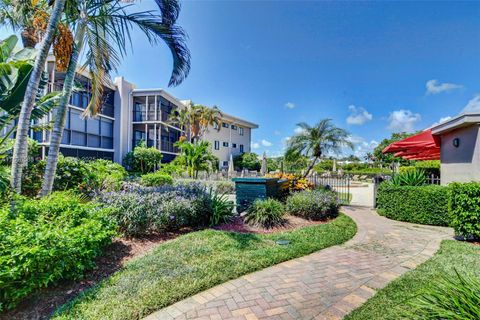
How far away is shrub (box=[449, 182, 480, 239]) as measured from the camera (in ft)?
16.8

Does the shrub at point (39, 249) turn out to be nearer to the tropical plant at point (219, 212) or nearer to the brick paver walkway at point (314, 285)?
the brick paver walkway at point (314, 285)

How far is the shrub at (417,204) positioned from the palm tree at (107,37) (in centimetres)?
841

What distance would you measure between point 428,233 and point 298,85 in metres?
14.3

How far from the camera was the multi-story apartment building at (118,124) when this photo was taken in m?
18.8

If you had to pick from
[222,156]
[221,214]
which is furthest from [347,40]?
[222,156]

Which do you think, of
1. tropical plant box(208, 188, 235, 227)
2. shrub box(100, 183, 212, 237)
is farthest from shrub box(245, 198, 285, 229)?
shrub box(100, 183, 212, 237)

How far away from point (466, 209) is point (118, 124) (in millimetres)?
25494

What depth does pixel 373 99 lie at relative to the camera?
21672 millimetres

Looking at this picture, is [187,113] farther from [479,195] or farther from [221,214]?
[479,195]

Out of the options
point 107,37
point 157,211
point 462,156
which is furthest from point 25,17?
point 462,156

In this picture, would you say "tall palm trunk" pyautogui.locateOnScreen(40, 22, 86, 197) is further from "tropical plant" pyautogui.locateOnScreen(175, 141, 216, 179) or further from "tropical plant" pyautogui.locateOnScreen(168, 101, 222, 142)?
"tropical plant" pyautogui.locateOnScreen(168, 101, 222, 142)

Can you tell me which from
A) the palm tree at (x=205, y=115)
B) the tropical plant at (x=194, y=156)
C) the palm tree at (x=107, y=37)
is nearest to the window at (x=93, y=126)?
the tropical plant at (x=194, y=156)

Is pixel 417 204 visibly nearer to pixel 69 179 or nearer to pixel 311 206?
pixel 311 206

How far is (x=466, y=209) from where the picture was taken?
5.25 metres
